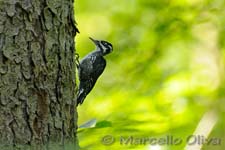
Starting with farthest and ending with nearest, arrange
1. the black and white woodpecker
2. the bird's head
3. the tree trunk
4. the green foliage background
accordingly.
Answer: the green foliage background < the bird's head < the black and white woodpecker < the tree trunk

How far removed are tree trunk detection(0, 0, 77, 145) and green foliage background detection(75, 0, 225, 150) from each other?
44.4 inches

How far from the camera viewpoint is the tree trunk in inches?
54.5

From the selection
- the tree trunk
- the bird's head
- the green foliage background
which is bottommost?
the green foliage background

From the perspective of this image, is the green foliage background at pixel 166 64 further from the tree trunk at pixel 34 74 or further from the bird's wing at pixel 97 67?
the tree trunk at pixel 34 74

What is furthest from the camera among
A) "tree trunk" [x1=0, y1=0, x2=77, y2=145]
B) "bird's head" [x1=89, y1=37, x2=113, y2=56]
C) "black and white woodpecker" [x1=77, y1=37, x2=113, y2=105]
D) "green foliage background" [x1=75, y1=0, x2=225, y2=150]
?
"green foliage background" [x1=75, y1=0, x2=225, y2=150]

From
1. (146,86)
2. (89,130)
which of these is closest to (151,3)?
(146,86)

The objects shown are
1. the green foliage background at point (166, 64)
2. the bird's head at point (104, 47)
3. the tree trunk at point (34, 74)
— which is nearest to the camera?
the tree trunk at point (34, 74)

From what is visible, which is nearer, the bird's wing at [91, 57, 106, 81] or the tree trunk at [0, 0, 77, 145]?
the tree trunk at [0, 0, 77, 145]

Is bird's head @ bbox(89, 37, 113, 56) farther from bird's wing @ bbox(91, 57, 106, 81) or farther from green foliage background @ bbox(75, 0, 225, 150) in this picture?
green foliage background @ bbox(75, 0, 225, 150)

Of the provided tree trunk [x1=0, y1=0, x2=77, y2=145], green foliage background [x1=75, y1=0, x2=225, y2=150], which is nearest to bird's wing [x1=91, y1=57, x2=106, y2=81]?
green foliage background [x1=75, y1=0, x2=225, y2=150]

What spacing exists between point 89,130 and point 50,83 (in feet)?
0.50

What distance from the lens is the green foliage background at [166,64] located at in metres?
2.97

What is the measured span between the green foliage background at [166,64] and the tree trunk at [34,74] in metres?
1.13

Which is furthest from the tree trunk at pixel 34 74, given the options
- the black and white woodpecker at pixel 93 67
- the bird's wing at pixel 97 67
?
the bird's wing at pixel 97 67
